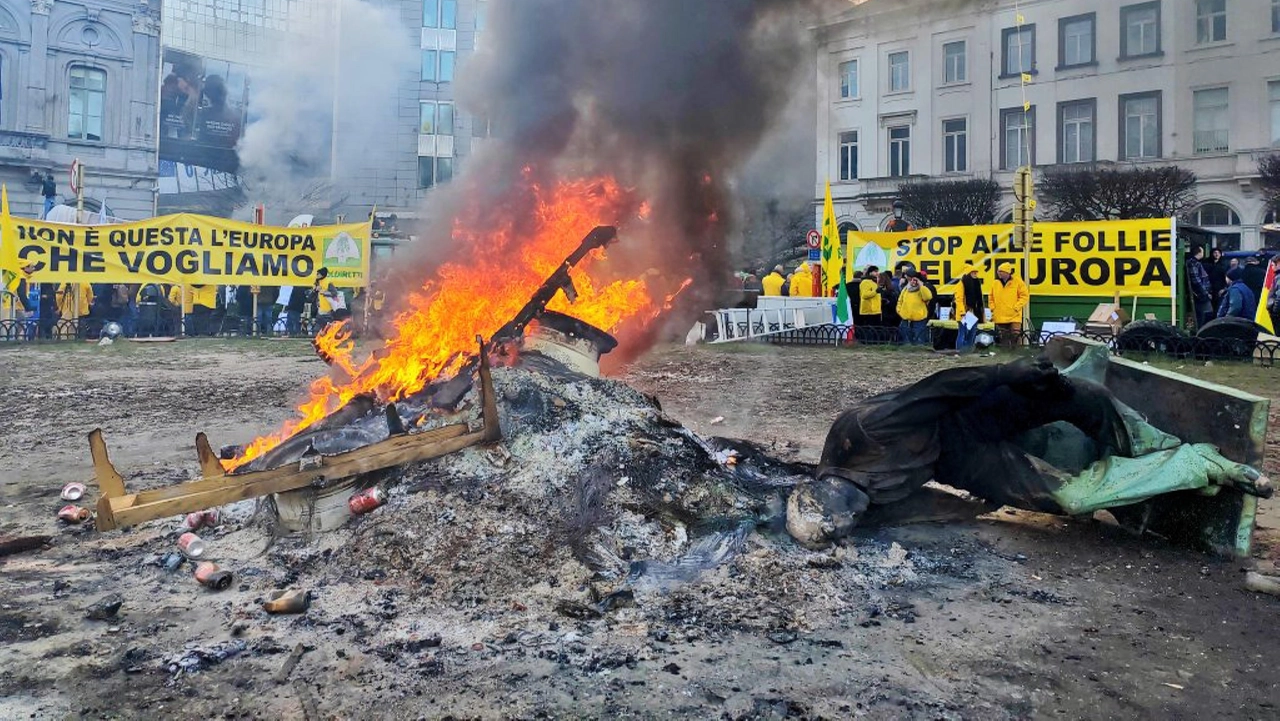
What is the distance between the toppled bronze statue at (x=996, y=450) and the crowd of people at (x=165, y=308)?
14479mm

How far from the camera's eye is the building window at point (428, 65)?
20.6 metres

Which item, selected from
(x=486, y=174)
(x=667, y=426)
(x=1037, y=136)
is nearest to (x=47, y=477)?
(x=486, y=174)

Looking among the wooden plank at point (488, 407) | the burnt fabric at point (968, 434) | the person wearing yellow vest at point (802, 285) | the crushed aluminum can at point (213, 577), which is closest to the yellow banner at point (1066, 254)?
the person wearing yellow vest at point (802, 285)

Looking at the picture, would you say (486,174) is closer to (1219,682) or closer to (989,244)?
(1219,682)

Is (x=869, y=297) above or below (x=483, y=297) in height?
above

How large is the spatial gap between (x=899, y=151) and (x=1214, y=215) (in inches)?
413

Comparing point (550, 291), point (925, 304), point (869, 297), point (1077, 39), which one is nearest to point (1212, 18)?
point (1077, 39)

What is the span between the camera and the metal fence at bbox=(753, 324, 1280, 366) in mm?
12336

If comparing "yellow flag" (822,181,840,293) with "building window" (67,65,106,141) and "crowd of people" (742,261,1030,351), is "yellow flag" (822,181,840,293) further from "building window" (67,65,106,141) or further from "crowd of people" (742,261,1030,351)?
"building window" (67,65,106,141)

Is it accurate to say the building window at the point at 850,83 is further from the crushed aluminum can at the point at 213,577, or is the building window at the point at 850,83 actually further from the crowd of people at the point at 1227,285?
the crushed aluminum can at the point at 213,577

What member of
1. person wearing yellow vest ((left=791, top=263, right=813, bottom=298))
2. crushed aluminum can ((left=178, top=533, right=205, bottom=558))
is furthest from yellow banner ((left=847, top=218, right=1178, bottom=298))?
crushed aluminum can ((left=178, top=533, right=205, bottom=558))

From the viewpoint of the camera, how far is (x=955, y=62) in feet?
85.4

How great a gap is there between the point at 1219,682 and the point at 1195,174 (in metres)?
24.7

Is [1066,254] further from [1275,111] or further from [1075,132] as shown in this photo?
[1075,132]
